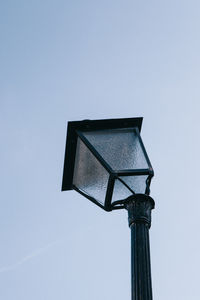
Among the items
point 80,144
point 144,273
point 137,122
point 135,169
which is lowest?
point 144,273

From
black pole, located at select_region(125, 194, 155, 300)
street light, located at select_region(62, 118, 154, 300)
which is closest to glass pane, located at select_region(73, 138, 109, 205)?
street light, located at select_region(62, 118, 154, 300)

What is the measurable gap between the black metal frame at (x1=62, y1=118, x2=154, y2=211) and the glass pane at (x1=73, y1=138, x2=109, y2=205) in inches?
1.7

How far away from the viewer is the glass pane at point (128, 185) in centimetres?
438

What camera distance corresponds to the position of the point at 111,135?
473cm

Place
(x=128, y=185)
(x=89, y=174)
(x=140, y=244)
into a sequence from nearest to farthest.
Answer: (x=140, y=244) < (x=128, y=185) < (x=89, y=174)

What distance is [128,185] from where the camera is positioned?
173 inches

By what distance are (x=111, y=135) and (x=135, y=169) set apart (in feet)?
1.66

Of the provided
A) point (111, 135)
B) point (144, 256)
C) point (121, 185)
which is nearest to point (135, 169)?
point (121, 185)

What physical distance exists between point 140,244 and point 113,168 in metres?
0.84

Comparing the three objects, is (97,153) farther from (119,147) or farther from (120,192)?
(120,192)

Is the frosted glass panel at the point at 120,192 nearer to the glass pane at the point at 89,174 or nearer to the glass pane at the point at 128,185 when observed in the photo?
the glass pane at the point at 128,185

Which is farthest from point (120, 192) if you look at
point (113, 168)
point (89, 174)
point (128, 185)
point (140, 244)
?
point (140, 244)

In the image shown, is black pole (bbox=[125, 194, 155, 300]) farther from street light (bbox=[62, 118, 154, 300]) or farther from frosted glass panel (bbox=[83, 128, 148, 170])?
frosted glass panel (bbox=[83, 128, 148, 170])

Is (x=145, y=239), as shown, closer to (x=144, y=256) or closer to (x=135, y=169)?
(x=144, y=256)
